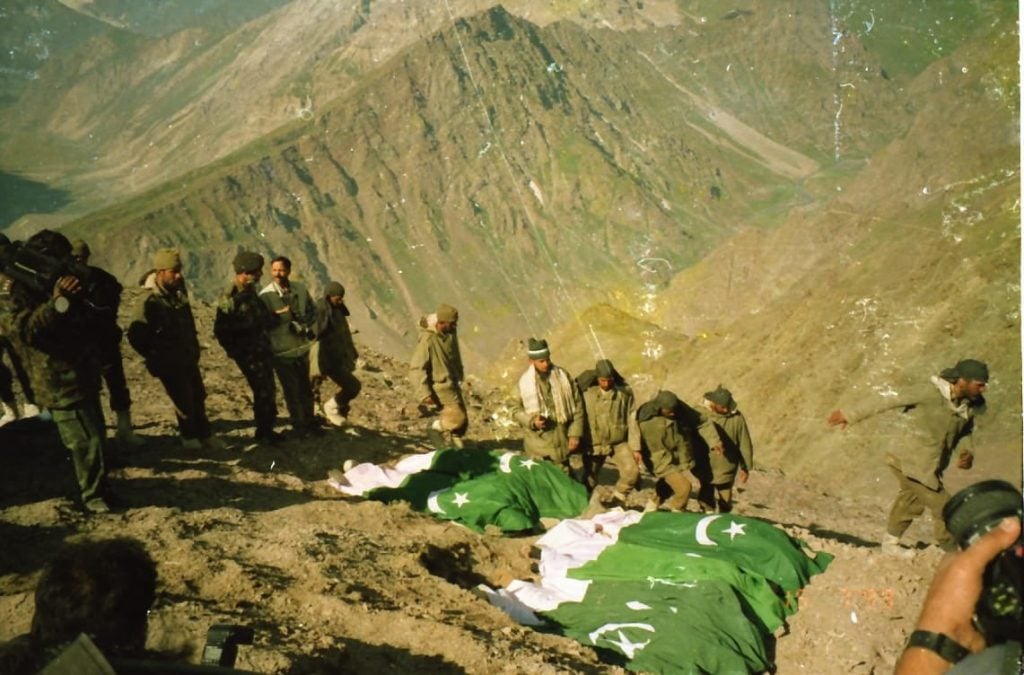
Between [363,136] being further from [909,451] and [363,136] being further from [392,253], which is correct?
[909,451]

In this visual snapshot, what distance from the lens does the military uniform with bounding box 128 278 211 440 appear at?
22.5ft

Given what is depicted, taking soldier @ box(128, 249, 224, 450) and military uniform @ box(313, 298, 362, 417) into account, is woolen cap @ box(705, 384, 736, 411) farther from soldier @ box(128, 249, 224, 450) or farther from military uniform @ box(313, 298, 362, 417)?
soldier @ box(128, 249, 224, 450)

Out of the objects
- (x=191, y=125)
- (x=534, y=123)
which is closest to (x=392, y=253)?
(x=534, y=123)

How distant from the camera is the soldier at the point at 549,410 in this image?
784 cm

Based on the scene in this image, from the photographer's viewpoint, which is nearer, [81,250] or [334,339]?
[81,250]

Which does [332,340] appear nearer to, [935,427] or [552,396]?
[552,396]

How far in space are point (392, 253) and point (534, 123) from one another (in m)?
34.6

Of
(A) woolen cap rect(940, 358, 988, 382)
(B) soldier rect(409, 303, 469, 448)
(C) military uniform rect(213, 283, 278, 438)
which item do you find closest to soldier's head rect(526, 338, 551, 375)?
(B) soldier rect(409, 303, 469, 448)

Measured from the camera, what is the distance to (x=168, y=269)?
6.90m

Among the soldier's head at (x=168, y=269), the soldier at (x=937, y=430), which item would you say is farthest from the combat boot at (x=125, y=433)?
the soldier at (x=937, y=430)

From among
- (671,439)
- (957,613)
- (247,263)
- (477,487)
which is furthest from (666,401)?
(957,613)

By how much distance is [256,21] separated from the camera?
192 m

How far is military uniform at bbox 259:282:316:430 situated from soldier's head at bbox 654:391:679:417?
3.64 meters

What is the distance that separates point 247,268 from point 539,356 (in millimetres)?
2850
